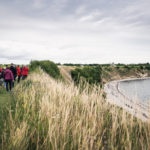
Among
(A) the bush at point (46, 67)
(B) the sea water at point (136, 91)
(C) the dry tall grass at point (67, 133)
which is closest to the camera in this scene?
(C) the dry tall grass at point (67, 133)

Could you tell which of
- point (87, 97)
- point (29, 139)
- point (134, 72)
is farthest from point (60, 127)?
point (134, 72)

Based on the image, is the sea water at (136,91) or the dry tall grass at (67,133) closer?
the dry tall grass at (67,133)

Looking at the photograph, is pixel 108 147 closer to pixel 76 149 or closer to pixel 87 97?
pixel 76 149

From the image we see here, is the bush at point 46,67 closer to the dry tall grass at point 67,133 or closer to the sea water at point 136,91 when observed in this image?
the sea water at point 136,91

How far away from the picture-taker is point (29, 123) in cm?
1084

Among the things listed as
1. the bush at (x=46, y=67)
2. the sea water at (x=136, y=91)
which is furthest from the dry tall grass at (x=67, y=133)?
the bush at (x=46, y=67)

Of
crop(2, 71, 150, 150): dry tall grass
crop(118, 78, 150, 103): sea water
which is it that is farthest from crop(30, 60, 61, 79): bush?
crop(2, 71, 150, 150): dry tall grass

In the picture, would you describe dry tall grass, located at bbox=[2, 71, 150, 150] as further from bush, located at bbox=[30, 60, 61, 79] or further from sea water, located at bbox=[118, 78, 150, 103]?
bush, located at bbox=[30, 60, 61, 79]

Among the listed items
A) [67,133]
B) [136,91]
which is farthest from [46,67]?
[67,133]

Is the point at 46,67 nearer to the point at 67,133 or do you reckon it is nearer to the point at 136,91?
the point at 136,91

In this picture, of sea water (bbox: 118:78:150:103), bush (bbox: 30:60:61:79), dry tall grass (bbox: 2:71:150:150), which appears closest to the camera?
dry tall grass (bbox: 2:71:150:150)

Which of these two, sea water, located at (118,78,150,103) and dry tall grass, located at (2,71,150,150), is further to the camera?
sea water, located at (118,78,150,103)

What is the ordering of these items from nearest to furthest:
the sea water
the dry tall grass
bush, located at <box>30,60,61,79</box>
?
the dry tall grass < the sea water < bush, located at <box>30,60,61,79</box>

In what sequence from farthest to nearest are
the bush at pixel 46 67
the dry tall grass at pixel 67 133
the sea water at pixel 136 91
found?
the bush at pixel 46 67 < the sea water at pixel 136 91 < the dry tall grass at pixel 67 133
